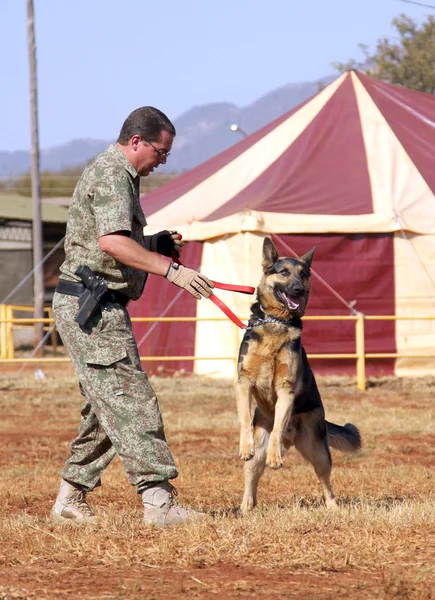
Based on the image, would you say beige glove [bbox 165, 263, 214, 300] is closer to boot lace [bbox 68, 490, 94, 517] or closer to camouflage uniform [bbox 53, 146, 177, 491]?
camouflage uniform [bbox 53, 146, 177, 491]

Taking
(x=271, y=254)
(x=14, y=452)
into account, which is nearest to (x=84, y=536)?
(x=271, y=254)

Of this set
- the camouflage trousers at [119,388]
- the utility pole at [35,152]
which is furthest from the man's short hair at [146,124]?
the utility pole at [35,152]

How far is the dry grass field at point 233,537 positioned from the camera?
13.8 ft

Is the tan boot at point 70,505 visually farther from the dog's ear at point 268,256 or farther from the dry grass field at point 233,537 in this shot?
the dog's ear at point 268,256

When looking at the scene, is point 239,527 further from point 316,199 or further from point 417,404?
point 316,199

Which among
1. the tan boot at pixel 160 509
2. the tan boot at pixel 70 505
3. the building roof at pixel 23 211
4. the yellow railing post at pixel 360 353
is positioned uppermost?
the building roof at pixel 23 211

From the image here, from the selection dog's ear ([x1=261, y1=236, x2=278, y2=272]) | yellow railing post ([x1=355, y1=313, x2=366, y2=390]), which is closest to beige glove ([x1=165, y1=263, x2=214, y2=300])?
dog's ear ([x1=261, y1=236, x2=278, y2=272])

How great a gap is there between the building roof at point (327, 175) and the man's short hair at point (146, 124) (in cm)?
1005

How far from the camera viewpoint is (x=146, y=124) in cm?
524

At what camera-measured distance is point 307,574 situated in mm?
4406

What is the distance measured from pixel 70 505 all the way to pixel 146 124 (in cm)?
218

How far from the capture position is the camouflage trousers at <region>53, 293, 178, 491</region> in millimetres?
5215

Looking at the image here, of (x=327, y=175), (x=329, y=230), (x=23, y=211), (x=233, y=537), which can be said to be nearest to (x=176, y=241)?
(x=233, y=537)

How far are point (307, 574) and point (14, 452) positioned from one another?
6101mm
